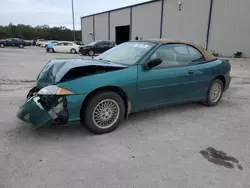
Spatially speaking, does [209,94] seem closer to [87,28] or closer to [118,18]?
[118,18]

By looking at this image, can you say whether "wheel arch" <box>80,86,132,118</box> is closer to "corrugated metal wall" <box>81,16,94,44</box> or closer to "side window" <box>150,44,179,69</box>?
"side window" <box>150,44,179,69</box>

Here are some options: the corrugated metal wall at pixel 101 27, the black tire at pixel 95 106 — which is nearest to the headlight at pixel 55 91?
the black tire at pixel 95 106

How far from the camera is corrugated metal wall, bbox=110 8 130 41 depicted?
32.9m

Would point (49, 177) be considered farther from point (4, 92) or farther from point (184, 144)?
point (4, 92)

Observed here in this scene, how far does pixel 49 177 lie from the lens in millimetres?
2404

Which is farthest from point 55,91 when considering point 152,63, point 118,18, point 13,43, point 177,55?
point 13,43

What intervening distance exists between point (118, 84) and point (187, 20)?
74.2 feet

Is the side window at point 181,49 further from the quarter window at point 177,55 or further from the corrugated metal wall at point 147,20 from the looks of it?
the corrugated metal wall at point 147,20

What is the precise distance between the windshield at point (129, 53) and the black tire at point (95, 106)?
70 cm

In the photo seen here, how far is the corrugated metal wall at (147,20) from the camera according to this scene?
89.7ft

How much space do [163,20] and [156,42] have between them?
24.1m

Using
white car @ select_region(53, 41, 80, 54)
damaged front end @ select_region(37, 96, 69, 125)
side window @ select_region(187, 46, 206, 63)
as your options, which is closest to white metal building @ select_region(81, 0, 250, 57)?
white car @ select_region(53, 41, 80, 54)

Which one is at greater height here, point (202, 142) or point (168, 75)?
point (168, 75)

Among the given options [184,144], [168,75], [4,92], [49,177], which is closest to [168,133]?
[184,144]
